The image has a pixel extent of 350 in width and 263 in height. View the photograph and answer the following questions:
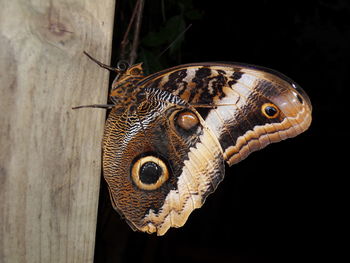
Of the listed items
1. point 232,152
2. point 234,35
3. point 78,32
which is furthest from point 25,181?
point 234,35

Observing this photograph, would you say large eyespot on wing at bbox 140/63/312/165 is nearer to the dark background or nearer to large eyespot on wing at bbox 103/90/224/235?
large eyespot on wing at bbox 103/90/224/235

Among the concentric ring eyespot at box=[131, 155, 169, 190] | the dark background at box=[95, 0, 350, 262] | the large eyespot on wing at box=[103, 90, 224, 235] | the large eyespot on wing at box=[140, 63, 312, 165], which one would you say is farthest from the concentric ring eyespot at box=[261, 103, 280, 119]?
the dark background at box=[95, 0, 350, 262]

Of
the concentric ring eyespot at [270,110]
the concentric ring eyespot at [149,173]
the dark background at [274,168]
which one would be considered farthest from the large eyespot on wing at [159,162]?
the dark background at [274,168]

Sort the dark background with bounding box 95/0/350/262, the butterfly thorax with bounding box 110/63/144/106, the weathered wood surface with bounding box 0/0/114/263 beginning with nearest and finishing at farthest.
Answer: the weathered wood surface with bounding box 0/0/114/263
the butterfly thorax with bounding box 110/63/144/106
the dark background with bounding box 95/0/350/262

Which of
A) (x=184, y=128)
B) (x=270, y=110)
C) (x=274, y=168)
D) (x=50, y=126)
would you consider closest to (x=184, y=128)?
(x=184, y=128)

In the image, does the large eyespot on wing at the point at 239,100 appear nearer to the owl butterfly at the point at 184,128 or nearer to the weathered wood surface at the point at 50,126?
the owl butterfly at the point at 184,128

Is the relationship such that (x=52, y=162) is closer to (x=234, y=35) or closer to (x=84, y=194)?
(x=84, y=194)
